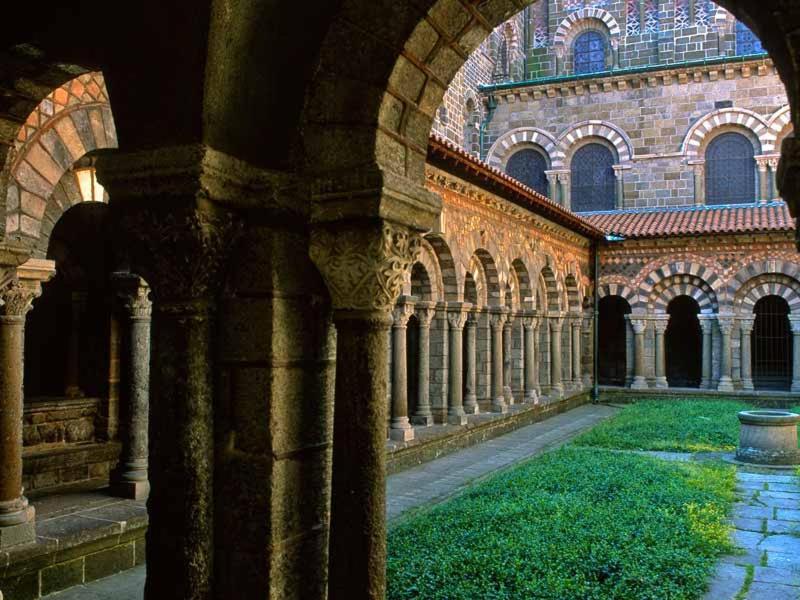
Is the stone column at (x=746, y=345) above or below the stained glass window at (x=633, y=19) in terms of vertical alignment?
below

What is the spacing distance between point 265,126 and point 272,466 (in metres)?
1.48

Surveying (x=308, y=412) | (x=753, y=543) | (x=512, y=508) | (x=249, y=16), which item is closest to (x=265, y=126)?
(x=249, y=16)

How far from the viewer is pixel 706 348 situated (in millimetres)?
20125

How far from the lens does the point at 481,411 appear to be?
14.4 meters

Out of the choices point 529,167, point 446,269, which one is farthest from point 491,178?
point 529,167

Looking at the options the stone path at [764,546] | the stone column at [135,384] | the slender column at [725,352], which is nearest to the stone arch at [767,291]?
the slender column at [725,352]

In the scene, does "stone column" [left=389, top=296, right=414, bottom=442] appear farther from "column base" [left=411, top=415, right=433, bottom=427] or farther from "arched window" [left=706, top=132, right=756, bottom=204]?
"arched window" [left=706, top=132, right=756, bottom=204]

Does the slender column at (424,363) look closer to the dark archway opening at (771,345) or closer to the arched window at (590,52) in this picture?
the dark archway opening at (771,345)

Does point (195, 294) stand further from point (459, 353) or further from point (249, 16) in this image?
point (459, 353)

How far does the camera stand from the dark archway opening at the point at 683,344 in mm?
22781

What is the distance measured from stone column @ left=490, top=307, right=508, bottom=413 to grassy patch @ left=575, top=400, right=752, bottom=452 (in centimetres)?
172

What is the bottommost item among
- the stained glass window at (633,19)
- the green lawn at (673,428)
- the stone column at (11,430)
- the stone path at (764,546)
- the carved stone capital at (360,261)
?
the stone path at (764,546)

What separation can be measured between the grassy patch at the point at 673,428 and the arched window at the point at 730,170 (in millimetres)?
6657

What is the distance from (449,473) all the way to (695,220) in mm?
13238
